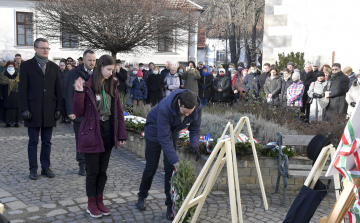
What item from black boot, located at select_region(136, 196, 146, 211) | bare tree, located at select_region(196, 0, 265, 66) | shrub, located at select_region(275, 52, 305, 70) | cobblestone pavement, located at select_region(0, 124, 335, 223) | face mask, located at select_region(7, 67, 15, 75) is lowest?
cobblestone pavement, located at select_region(0, 124, 335, 223)

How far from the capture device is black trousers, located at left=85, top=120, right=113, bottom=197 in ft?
14.4

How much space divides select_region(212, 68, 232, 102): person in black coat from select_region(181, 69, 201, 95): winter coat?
645mm

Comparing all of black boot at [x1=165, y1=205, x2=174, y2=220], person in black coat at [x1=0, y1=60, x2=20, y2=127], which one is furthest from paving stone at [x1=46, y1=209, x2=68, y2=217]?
person in black coat at [x1=0, y1=60, x2=20, y2=127]

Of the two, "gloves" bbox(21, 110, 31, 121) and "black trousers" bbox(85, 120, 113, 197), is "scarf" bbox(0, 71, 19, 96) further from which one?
"black trousers" bbox(85, 120, 113, 197)

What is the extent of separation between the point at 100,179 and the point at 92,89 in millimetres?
1091

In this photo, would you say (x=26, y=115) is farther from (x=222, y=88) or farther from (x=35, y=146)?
(x=222, y=88)

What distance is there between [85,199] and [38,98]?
1.86m

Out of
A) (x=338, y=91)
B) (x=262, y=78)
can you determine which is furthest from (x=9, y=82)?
(x=338, y=91)

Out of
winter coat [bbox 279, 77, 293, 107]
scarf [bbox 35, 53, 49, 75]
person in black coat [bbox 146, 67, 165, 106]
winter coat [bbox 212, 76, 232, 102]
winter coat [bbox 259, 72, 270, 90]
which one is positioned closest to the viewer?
scarf [bbox 35, 53, 49, 75]

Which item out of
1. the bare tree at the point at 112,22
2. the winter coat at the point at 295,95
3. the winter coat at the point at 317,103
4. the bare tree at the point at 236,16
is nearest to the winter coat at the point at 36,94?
the winter coat at the point at 295,95

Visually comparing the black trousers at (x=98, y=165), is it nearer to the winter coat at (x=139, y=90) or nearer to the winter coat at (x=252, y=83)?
the winter coat at (x=252, y=83)

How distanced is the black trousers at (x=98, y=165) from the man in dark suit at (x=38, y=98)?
5.80ft

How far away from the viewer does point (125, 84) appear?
13266 mm

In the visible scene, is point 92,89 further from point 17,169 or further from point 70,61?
point 70,61
